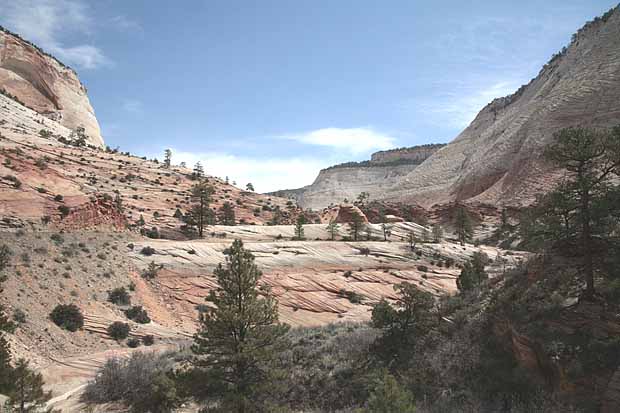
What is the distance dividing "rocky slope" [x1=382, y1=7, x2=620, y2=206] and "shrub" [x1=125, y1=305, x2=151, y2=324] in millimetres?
53547

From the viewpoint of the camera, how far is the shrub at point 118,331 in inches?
843

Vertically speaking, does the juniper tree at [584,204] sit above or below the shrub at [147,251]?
above

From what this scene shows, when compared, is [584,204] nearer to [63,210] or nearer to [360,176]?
[63,210]

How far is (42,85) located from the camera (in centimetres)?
8656

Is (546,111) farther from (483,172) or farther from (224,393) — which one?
(224,393)

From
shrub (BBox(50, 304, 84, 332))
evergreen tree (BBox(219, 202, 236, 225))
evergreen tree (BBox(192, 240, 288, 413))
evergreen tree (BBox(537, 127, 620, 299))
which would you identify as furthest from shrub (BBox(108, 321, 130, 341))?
evergreen tree (BBox(219, 202, 236, 225))

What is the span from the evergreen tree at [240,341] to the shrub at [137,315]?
12.1 metres

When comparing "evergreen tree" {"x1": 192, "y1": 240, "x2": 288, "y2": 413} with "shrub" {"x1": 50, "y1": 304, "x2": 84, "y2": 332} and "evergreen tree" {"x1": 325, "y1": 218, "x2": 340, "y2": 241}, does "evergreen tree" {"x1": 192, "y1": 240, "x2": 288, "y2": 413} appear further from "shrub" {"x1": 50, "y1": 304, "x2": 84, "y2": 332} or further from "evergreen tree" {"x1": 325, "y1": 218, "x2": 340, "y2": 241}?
"evergreen tree" {"x1": 325, "y1": 218, "x2": 340, "y2": 241}

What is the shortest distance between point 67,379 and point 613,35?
91.2m

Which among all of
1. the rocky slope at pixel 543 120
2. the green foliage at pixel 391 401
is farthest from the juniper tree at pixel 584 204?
the rocky slope at pixel 543 120

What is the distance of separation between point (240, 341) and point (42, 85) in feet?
318

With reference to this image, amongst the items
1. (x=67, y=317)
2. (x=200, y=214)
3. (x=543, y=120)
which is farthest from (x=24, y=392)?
(x=543, y=120)

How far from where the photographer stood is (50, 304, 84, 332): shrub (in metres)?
20.3

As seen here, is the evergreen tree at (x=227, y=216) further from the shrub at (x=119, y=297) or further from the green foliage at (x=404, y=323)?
the green foliage at (x=404, y=323)
